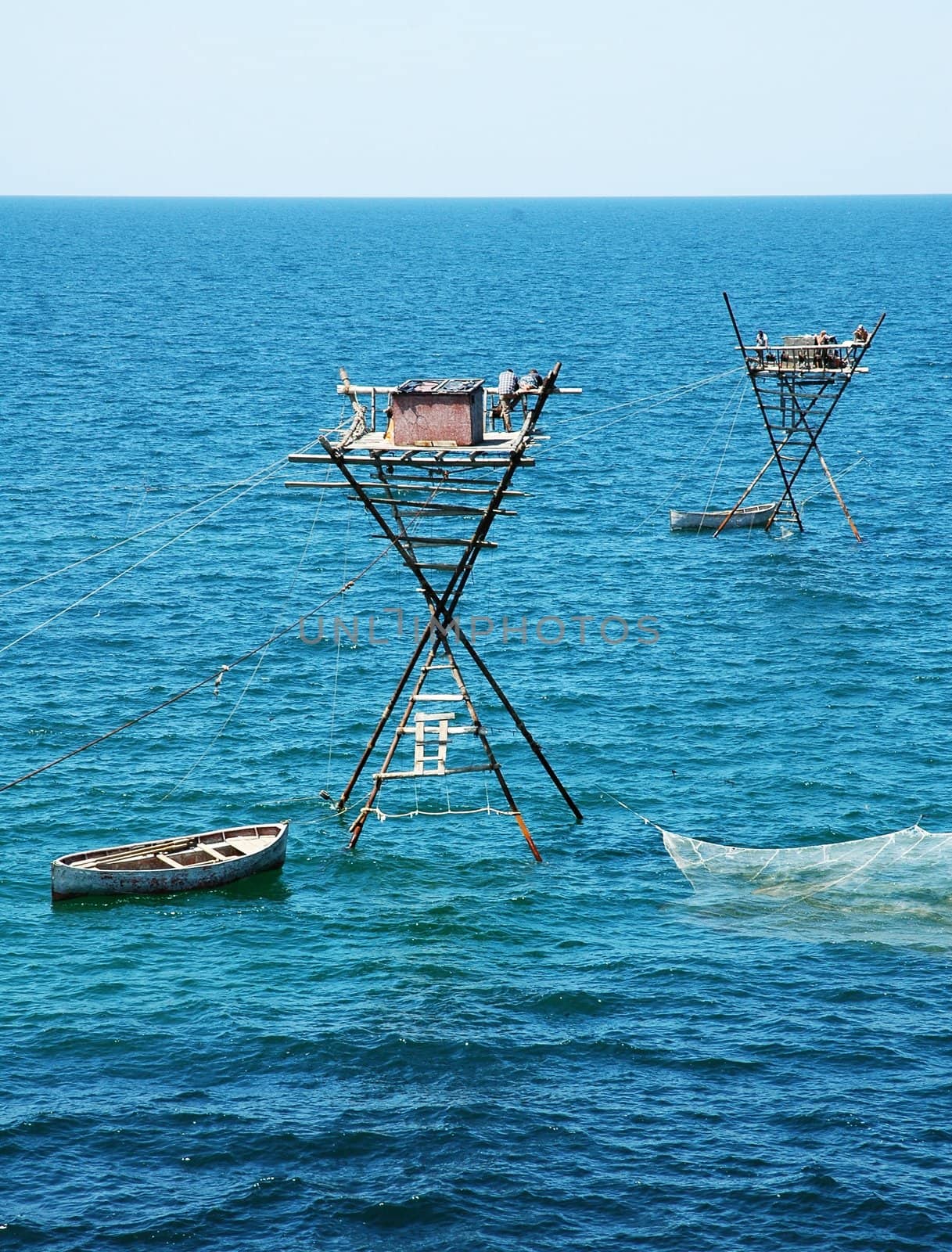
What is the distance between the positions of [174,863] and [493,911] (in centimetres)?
1016

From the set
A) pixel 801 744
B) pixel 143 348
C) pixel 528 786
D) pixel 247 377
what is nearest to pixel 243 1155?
pixel 528 786

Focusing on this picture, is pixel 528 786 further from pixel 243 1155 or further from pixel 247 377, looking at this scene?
pixel 247 377

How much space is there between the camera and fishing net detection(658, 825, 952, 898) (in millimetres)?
44406

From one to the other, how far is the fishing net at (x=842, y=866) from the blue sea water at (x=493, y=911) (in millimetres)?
573

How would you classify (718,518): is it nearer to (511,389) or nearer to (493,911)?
(511,389)

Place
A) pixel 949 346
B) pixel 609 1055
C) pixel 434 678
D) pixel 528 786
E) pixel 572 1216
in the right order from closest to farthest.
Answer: pixel 572 1216 → pixel 609 1055 → pixel 528 786 → pixel 434 678 → pixel 949 346

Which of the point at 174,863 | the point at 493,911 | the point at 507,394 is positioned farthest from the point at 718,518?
the point at 174,863

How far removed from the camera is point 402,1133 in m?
34.5

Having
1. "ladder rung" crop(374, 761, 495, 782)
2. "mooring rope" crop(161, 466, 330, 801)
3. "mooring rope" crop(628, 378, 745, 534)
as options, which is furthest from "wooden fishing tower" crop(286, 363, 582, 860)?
"mooring rope" crop(628, 378, 745, 534)

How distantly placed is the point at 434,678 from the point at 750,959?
971 inches

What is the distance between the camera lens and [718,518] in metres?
88.3

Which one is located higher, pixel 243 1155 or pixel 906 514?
pixel 906 514

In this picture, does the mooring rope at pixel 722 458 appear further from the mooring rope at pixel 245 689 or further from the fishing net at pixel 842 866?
the fishing net at pixel 842 866

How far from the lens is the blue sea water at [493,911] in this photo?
32.8m
